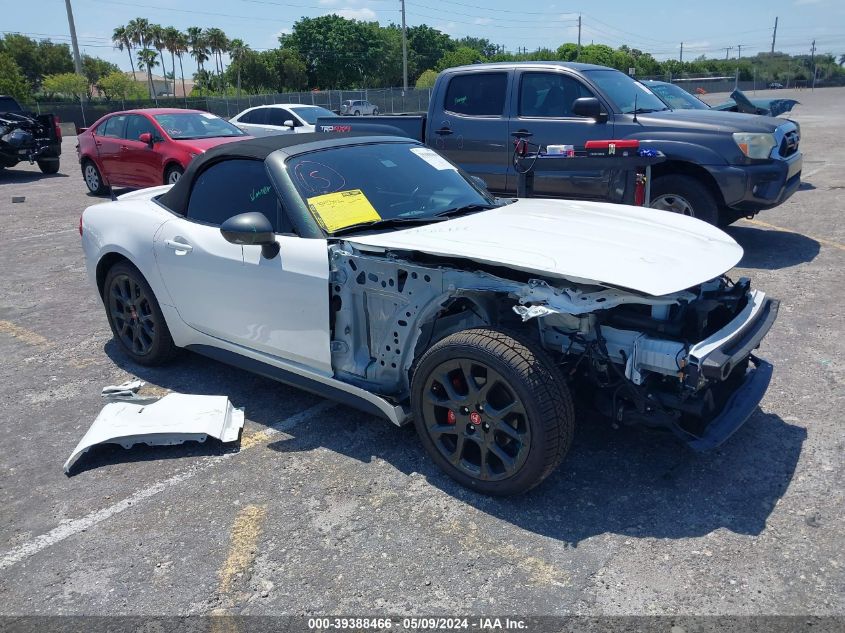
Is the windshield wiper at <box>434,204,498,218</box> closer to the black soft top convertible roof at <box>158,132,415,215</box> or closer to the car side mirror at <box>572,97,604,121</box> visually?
the black soft top convertible roof at <box>158,132,415,215</box>

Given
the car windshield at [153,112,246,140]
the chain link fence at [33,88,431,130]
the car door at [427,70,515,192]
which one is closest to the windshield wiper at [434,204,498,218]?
the car door at [427,70,515,192]

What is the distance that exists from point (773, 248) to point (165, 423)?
6.65m

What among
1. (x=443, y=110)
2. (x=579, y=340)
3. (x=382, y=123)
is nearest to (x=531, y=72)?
(x=443, y=110)

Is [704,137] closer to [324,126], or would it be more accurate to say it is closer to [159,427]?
[324,126]

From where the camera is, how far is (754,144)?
6.86 metres

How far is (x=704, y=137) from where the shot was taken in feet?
22.7

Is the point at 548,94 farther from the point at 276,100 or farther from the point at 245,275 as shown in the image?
the point at 276,100

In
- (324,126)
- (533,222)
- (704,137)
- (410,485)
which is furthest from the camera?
(324,126)

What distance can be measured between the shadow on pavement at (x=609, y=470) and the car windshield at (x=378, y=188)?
1.16 metres

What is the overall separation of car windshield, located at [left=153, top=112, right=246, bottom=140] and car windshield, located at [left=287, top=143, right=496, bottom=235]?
818 cm

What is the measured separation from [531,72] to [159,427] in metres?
5.92

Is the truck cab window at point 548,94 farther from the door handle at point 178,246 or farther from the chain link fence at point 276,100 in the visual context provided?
the chain link fence at point 276,100

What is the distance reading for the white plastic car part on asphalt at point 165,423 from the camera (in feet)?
12.0

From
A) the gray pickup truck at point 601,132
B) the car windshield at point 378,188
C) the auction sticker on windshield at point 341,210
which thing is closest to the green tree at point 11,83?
the gray pickup truck at point 601,132
